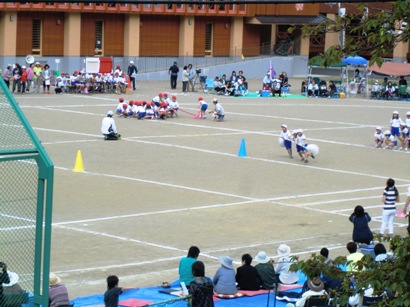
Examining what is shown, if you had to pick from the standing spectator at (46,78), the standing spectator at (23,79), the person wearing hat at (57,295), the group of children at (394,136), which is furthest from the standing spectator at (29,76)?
the person wearing hat at (57,295)

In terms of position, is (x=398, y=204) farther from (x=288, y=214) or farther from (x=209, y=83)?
(x=209, y=83)

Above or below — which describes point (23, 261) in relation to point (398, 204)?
above

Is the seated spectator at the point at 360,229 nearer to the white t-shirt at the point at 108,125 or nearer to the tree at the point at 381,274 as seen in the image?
the tree at the point at 381,274

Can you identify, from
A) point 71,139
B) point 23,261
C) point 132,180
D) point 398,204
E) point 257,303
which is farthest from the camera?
point 71,139

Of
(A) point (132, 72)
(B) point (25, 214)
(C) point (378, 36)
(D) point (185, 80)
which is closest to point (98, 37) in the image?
(A) point (132, 72)

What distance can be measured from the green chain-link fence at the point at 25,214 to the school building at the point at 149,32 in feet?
143

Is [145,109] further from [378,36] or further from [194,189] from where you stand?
[378,36]

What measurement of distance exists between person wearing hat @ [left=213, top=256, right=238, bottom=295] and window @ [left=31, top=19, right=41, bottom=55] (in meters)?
43.6

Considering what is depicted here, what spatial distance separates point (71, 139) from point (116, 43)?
28326 mm

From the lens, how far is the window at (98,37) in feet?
202

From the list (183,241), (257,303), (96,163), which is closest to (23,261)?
(257,303)

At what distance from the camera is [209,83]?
54719 mm

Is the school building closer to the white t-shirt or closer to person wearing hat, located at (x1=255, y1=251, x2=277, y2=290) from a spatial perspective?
the white t-shirt

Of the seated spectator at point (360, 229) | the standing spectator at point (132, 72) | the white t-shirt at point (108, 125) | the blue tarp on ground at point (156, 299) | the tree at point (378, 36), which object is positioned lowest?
the blue tarp on ground at point (156, 299)
